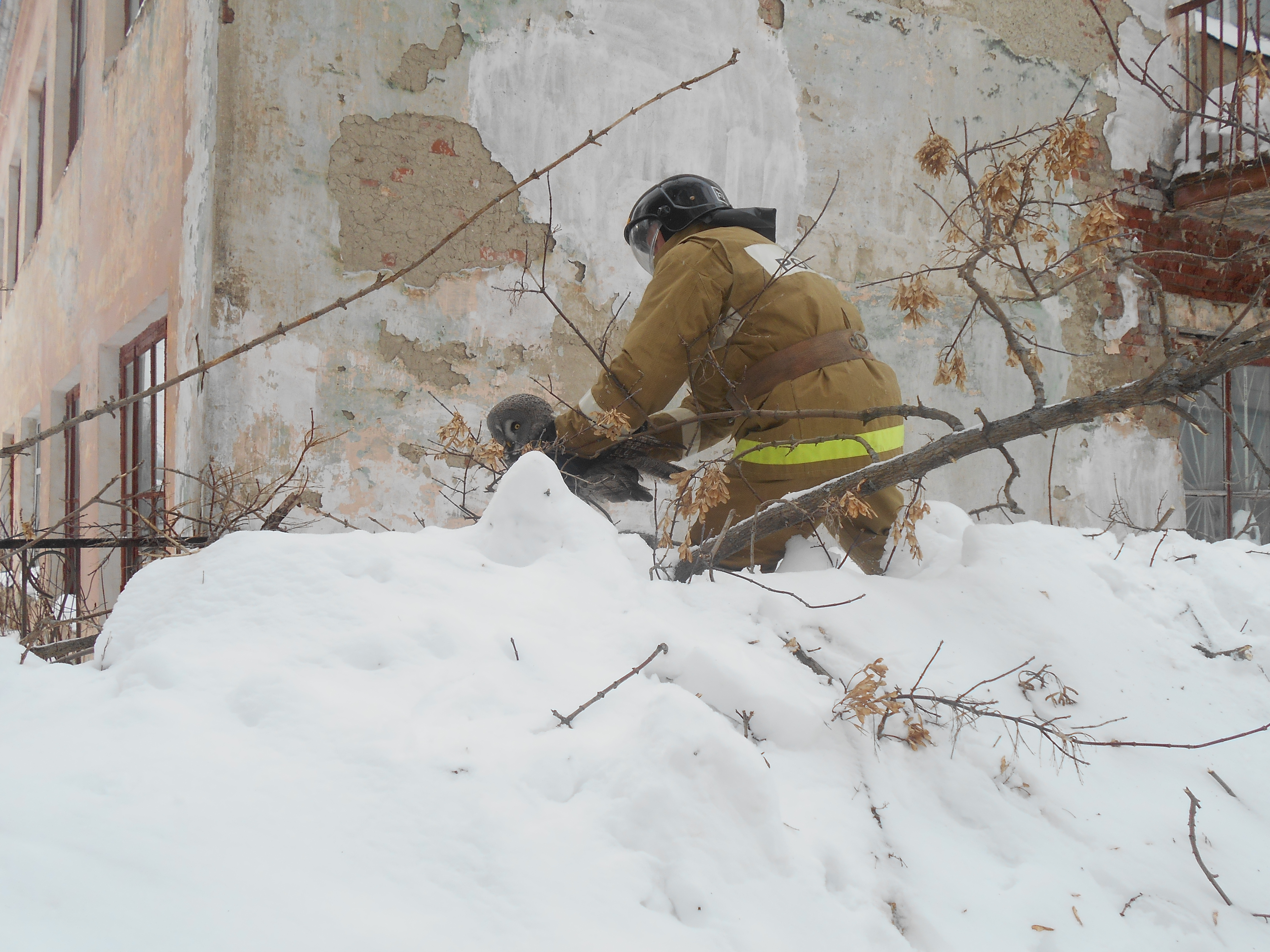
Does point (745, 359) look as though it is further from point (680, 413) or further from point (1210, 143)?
point (1210, 143)

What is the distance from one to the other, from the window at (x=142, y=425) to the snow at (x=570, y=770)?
2615 mm

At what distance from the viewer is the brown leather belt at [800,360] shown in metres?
2.35

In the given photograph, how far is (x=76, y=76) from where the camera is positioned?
6.16m

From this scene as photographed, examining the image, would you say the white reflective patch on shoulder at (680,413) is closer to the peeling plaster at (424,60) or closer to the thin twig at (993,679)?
the thin twig at (993,679)

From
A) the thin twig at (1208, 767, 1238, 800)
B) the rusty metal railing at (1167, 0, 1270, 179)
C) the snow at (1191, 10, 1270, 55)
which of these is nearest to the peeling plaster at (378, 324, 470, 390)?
the thin twig at (1208, 767, 1238, 800)

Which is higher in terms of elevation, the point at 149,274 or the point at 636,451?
the point at 149,274

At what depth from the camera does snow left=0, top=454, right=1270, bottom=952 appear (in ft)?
2.98

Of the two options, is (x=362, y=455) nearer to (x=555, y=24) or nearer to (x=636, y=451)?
(x=636, y=451)

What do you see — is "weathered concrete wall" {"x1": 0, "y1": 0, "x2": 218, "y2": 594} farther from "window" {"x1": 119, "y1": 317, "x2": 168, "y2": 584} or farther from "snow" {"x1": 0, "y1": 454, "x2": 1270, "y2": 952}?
"snow" {"x1": 0, "y1": 454, "x2": 1270, "y2": 952}

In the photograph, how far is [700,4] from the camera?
413cm

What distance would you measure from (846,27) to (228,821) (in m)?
4.87

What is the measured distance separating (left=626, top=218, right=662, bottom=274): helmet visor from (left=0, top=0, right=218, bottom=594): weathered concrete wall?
1741 mm

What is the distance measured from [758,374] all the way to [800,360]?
5.2 inches

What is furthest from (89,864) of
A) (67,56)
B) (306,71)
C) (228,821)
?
(67,56)
